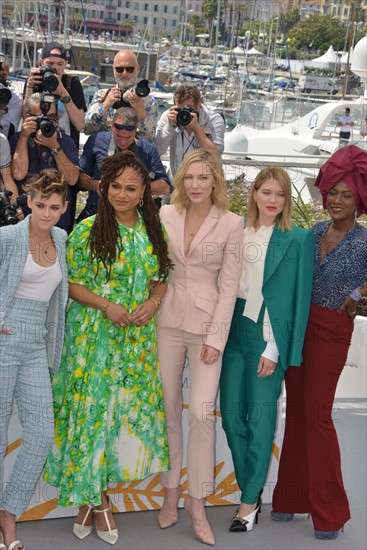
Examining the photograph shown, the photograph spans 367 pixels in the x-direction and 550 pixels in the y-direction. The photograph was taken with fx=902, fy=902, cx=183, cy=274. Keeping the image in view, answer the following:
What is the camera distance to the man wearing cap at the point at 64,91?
174 inches

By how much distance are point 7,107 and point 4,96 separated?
26 centimetres

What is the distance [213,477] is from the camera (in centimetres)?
367

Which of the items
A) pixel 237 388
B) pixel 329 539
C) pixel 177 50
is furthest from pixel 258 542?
pixel 177 50

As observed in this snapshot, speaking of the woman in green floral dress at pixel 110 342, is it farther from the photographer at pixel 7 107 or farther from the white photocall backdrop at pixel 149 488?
the photographer at pixel 7 107

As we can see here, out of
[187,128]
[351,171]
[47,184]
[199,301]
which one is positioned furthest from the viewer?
[187,128]

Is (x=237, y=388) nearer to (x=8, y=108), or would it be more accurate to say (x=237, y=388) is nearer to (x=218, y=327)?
(x=218, y=327)

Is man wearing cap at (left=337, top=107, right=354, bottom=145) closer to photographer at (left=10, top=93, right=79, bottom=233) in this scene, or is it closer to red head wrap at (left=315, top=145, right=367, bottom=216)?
photographer at (left=10, top=93, right=79, bottom=233)

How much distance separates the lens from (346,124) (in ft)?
51.9

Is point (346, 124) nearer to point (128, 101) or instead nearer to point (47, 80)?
point (128, 101)

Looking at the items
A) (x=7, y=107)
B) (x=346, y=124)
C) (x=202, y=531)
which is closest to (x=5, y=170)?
(x=7, y=107)

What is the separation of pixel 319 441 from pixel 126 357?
35.3 inches

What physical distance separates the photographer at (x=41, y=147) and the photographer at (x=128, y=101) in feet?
0.98

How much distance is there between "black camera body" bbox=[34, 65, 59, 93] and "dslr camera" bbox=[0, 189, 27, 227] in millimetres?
711

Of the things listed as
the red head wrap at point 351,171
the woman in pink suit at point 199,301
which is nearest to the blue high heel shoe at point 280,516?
the woman in pink suit at point 199,301
